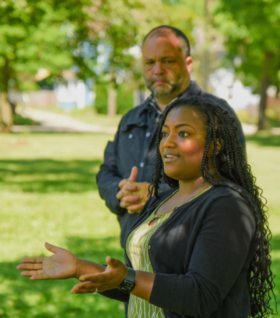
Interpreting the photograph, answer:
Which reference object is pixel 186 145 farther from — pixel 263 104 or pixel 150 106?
pixel 263 104

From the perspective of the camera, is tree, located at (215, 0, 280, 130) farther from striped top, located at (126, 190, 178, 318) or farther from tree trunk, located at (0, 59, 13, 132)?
striped top, located at (126, 190, 178, 318)

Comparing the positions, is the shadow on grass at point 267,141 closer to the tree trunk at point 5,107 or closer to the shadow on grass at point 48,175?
the shadow on grass at point 48,175

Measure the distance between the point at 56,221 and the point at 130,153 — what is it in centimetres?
537

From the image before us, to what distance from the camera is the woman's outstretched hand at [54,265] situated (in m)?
2.04

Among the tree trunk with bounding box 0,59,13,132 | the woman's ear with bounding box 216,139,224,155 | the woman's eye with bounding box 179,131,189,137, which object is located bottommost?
the tree trunk with bounding box 0,59,13,132

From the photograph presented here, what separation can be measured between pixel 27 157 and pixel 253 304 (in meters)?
16.6

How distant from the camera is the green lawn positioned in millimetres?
5391

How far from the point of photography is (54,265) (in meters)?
2.12

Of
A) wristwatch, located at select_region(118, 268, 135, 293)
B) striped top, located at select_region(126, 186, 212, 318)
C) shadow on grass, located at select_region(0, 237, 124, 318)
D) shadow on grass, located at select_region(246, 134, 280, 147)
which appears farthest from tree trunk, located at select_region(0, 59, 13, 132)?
wristwatch, located at select_region(118, 268, 135, 293)

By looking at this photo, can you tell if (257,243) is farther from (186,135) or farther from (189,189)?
(186,135)

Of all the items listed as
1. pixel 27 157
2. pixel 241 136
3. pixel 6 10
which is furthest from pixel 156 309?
pixel 27 157

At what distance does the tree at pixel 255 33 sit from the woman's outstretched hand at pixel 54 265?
74.1 feet

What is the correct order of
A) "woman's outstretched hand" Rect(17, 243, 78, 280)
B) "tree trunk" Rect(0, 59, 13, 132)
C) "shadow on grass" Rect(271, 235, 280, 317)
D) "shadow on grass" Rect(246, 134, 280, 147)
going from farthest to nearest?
"tree trunk" Rect(0, 59, 13, 132)
"shadow on grass" Rect(246, 134, 280, 147)
"shadow on grass" Rect(271, 235, 280, 317)
"woman's outstretched hand" Rect(17, 243, 78, 280)

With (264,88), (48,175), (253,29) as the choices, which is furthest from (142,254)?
(264,88)
